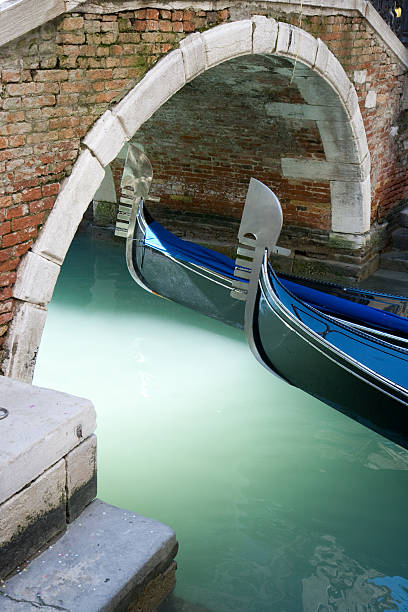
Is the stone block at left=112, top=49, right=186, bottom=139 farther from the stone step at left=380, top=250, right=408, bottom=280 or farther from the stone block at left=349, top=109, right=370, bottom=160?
the stone step at left=380, top=250, right=408, bottom=280

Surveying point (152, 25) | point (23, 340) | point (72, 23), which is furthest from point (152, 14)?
point (23, 340)

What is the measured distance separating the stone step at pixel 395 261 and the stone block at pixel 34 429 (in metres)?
3.75

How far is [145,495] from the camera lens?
108 inches

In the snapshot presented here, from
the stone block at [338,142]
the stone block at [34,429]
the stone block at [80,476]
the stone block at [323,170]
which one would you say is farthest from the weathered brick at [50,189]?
the stone block at [323,170]

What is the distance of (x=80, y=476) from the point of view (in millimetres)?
1944

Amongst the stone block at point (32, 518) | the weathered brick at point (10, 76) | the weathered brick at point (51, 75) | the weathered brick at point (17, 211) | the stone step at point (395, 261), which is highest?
the weathered brick at point (51, 75)

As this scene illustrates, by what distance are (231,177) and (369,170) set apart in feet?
3.40

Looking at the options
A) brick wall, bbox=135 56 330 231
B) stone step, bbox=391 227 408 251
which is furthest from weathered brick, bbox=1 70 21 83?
stone step, bbox=391 227 408 251

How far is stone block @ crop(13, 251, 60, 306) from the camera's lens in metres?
2.44

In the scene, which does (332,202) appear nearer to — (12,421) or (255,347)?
(255,347)

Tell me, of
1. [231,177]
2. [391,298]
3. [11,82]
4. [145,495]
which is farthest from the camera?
[231,177]

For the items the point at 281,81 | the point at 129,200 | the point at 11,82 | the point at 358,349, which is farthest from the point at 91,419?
the point at 281,81

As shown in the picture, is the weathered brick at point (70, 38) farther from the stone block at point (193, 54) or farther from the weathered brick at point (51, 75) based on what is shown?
the stone block at point (193, 54)

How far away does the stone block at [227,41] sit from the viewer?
10.1ft
